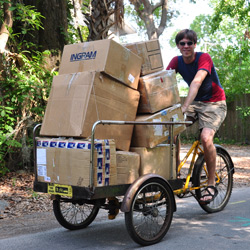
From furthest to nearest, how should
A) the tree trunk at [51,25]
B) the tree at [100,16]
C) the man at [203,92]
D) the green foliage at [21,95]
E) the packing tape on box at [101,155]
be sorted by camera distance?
the tree at [100,16] < the tree trunk at [51,25] < the green foliage at [21,95] < the man at [203,92] < the packing tape on box at [101,155]

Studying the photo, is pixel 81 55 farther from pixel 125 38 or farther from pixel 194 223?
pixel 125 38

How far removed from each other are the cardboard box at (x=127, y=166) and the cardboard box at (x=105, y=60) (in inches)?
29.2

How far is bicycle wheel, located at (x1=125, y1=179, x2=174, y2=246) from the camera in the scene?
390 centimetres

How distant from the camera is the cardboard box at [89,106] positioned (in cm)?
372

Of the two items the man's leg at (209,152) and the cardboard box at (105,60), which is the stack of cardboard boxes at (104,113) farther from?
the man's leg at (209,152)

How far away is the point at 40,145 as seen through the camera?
395 centimetres

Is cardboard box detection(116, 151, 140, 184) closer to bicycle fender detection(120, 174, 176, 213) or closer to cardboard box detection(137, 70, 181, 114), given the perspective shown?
bicycle fender detection(120, 174, 176, 213)

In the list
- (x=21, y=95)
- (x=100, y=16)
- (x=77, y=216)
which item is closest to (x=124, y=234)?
(x=77, y=216)

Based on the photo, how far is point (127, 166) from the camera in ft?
12.7

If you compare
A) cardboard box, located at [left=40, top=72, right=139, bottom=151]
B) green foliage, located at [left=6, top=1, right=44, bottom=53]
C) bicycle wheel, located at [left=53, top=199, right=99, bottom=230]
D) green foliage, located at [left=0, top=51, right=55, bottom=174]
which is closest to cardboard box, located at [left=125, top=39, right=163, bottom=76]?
cardboard box, located at [left=40, top=72, right=139, bottom=151]

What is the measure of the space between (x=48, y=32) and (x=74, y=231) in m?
4.97

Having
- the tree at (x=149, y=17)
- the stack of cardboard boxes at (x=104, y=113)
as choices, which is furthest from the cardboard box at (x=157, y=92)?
the tree at (x=149, y=17)

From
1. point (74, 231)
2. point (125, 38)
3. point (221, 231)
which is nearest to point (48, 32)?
point (74, 231)

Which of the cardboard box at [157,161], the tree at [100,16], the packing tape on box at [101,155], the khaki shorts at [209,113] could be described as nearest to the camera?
the packing tape on box at [101,155]
